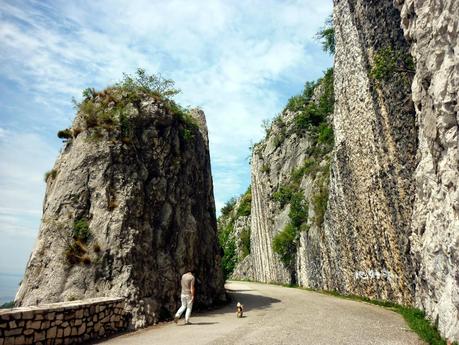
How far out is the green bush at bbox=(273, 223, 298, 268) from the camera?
37.8 meters

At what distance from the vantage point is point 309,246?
32312 mm

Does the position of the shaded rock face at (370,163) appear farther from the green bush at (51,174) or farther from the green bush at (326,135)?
the green bush at (51,174)

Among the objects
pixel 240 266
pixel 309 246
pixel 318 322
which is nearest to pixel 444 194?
pixel 318 322

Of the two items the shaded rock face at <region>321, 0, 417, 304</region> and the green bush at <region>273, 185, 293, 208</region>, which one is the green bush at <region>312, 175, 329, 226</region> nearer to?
the shaded rock face at <region>321, 0, 417, 304</region>

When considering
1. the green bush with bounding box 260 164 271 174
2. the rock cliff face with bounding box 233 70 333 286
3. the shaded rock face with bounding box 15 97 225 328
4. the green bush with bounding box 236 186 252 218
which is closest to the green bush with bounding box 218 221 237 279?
the rock cliff face with bounding box 233 70 333 286

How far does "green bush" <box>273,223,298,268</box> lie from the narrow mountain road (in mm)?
22063

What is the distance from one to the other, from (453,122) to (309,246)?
81.1 ft

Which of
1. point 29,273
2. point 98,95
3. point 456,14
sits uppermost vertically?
point 98,95

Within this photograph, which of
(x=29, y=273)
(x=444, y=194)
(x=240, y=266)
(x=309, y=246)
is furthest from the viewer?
(x=240, y=266)

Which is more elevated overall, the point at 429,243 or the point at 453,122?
the point at 453,122

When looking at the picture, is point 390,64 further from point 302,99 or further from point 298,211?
point 302,99

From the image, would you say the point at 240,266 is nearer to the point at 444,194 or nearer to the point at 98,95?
the point at 98,95

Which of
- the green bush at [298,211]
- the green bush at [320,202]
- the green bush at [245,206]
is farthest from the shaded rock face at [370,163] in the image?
the green bush at [245,206]

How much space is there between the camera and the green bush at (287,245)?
3784 cm
